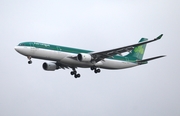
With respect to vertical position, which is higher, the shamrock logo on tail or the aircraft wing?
the shamrock logo on tail

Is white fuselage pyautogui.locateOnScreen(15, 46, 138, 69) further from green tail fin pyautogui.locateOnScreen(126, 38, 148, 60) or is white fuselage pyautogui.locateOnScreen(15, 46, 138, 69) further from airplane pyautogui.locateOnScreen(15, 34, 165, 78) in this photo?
green tail fin pyautogui.locateOnScreen(126, 38, 148, 60)

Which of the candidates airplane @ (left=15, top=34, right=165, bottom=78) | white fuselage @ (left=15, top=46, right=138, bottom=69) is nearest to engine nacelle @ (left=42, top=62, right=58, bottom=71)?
airplane @ (left=15, top=34, right=165, bottom=78)

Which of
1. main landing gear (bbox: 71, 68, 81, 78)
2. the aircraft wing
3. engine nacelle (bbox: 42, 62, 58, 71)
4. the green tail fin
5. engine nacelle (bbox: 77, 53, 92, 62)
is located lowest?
main landing gear (bbox: 71, 68, 81, 78)

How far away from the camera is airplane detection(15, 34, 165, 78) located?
5822 cm

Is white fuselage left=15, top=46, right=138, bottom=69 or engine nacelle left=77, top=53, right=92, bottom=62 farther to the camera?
engine nacelle left=77, top=53, right=92, bottom=62

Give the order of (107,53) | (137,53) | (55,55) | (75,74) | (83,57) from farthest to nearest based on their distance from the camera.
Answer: (137,53)
(75,74)
(107,53)
(83,57)
(55,55)

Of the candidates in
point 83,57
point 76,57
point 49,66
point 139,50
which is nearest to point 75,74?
point 49,66

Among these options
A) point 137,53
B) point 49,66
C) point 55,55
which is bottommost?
point 49,66

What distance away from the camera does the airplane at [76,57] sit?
191 ft

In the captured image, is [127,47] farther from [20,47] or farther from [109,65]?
[20,47]

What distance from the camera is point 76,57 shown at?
5997 centimetres

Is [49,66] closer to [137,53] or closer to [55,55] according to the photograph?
[55,55]

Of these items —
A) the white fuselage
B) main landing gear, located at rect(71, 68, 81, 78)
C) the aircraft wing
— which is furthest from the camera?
main landing gear, located at rect(71, 68, 81, 78)

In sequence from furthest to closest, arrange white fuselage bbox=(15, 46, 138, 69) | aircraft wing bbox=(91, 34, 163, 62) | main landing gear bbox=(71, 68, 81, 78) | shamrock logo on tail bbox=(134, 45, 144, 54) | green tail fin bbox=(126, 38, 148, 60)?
shamrock logo on tail bbox=(134, 45, 144, 54) → green tail fin bbox=(126, 38, 148, 60) → main landing gear bbox=(71, 68, 81, 78) → aircraft wing bbox=(91, 34, 163, 62) → white fuselage bbox=(15, 46, 138, 69)
